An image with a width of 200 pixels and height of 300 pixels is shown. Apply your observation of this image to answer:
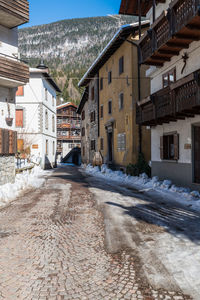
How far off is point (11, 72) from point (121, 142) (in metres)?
9.76

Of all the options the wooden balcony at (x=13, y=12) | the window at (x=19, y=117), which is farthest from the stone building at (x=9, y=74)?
the window at (x=19, y=117)

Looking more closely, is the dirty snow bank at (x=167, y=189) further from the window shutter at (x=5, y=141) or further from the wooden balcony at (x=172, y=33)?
the window shutter at (x=5, y=141)

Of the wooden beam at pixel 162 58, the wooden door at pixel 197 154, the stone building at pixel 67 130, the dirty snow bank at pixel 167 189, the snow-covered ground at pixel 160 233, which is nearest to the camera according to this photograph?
the snow-covered ground at pixel 160 233

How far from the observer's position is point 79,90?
4717 inches

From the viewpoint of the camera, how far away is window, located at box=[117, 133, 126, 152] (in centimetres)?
1861

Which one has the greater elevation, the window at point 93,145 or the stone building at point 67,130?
the stone building at point 67,130

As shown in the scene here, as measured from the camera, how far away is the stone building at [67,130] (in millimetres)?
49278

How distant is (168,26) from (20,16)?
761cm

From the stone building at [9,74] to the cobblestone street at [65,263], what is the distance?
6.41 m

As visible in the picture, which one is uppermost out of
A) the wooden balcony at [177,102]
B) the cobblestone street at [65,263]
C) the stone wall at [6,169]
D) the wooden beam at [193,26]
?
the wooden beam at [193,26]

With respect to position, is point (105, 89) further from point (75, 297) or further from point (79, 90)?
point (79, 90)

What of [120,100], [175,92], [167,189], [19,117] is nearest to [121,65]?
[120,100]

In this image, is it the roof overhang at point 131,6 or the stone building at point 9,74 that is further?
the roof overhang at point 131,6

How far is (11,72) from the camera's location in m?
12.5
